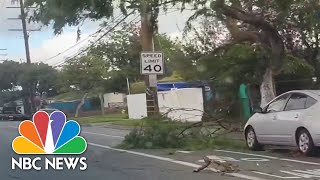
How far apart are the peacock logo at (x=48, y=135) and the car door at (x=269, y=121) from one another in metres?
6.14

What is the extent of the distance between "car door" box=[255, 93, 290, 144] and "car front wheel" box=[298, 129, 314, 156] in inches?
35.8

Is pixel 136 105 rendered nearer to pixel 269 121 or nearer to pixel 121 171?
pixel 269 121

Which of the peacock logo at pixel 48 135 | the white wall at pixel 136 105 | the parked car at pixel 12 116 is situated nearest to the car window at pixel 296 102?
the peacock logo at pixel 48 135

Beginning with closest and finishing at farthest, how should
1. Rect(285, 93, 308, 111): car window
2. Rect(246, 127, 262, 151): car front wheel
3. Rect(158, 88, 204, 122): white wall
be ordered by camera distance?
1. Rect(285, 93, 308, 111): car window
2. Rect(246, 127, 262, 151): car front wheel
3. Rect(158, 88, 204, 122): white wall

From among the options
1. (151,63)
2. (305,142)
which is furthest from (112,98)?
(305,142)

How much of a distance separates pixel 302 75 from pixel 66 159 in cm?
1912

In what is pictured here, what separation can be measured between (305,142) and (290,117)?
76cm

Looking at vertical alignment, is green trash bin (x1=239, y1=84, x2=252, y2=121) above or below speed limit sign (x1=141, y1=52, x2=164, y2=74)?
below

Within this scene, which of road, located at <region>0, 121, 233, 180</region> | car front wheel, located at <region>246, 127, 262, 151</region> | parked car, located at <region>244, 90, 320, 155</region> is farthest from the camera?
car front wheel, located at <region>246, 127, 262, 151</region>

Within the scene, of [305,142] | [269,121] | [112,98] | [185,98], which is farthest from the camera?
[112,98]

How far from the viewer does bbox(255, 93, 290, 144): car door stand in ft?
46.9

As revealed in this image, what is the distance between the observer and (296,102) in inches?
547

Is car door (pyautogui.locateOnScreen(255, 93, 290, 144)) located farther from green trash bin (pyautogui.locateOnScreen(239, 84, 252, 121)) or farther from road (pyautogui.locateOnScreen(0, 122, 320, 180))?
green trash bin (pyautogui.locateOnScreen(239, 84, 252, 121))

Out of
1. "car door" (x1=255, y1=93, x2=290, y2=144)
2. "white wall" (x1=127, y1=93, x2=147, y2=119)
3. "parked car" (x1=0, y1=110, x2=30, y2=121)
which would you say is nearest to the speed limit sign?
"car door" (x1=255, y1=93, x2=290, y2=144)
